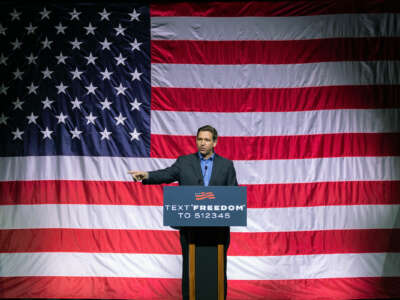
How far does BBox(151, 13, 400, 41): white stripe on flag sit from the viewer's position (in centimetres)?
366

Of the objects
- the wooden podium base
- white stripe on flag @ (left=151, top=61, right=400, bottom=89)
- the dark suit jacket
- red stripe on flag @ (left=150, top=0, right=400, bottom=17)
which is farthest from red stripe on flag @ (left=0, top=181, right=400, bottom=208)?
red stripe on flag @ (left=150, top=0, right=400, bottom=17)

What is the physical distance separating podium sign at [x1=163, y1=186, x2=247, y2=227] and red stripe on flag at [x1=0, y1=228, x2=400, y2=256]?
5.09 ft

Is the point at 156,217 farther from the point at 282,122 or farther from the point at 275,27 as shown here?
the point at 275,27

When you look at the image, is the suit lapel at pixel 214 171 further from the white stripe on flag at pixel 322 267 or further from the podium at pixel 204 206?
the white stripe on flag at pixel 322 267

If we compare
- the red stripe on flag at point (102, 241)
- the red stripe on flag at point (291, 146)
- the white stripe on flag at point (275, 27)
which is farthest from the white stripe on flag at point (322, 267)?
the white stripe on flag at point (275, 27)

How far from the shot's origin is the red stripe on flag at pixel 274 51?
3.64 m

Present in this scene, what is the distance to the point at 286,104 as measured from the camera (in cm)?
363

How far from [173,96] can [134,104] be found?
402 millimetres

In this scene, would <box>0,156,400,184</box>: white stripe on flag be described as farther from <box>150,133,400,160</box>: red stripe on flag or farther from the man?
the man

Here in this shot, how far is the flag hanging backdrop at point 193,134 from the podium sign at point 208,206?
1.55m

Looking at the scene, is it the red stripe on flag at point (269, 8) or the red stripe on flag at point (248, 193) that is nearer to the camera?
the red stripe on flag at point (248, 193)

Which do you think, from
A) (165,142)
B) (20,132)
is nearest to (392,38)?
(165,142)

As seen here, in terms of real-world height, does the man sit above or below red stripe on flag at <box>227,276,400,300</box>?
above

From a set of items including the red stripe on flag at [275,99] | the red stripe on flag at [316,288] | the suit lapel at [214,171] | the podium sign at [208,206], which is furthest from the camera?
the red stripe on flag at [275,99]
